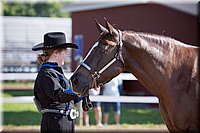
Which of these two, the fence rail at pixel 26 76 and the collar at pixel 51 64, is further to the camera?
the fence rail at pixel 26 76

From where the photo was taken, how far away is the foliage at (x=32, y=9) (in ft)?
127

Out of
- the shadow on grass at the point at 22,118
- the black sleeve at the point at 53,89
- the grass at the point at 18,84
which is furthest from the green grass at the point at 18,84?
the black sleeve at the point at 53,89

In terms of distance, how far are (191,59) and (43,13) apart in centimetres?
4372

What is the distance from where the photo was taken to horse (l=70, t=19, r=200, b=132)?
4.86 metres

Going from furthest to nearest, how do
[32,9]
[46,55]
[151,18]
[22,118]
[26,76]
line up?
[32,9], [151,18], [22,118], [26,76], [46,55]

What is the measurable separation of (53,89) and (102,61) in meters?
0.73

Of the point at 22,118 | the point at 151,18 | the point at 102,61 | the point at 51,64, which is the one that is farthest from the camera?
the point at 151,18

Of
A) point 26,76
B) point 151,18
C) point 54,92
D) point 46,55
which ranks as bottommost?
point 26,76

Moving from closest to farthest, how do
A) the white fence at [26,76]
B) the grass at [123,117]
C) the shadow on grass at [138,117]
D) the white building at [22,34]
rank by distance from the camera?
1. the white fence at [26,76]
2. the grass at [123,117]
3. the shadow on grass at [138,117]
4. the white building at [22,34]

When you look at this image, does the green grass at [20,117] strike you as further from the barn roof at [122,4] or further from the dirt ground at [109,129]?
the barn roof at [122,4]

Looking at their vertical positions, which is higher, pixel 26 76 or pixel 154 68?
pixel 154 68

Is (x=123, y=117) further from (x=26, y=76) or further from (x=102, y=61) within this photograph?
(x=102, y=61)

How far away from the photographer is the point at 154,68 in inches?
195

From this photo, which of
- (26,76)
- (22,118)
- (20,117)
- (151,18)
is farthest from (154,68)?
(151,18)
